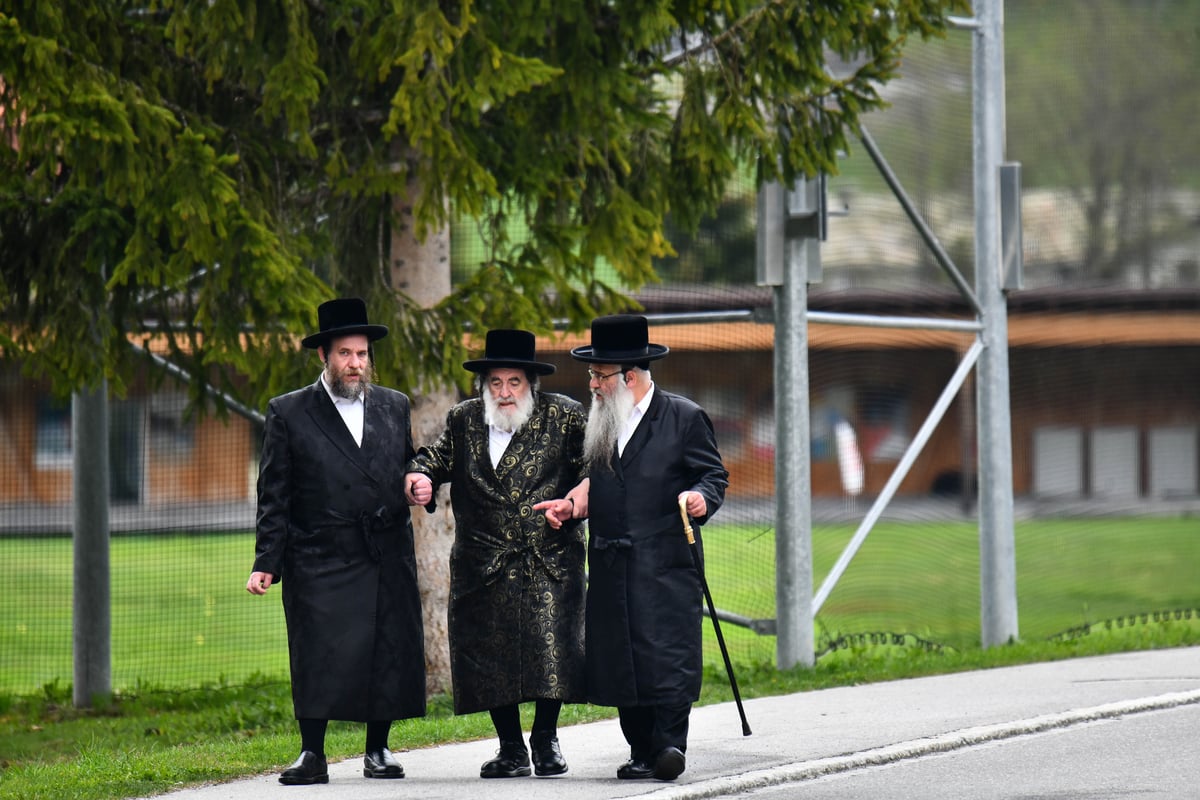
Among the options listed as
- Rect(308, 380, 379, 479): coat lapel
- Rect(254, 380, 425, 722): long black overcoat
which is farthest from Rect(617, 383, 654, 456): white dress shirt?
Rect(308, 380, 379, 479): coat lapel

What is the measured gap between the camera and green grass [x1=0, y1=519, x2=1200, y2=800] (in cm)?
922

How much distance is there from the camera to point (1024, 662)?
473 inches

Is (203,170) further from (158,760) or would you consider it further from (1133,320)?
(1133,320)

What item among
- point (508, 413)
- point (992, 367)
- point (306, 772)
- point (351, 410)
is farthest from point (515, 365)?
point (992, 367)

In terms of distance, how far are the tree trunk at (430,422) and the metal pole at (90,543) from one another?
2.82m

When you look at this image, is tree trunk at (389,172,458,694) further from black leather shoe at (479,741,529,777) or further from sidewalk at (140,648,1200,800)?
black leather shoe at (479,741,529,777)

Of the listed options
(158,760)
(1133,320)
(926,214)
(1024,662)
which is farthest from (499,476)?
(1133,320)

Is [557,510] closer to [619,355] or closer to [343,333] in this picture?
[619,355]

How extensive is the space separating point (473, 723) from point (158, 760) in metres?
1.74

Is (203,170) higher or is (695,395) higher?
(203,170)

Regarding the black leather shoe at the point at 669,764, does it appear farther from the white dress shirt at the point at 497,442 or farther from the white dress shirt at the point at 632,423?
the white dress shirt at the point at 497,442

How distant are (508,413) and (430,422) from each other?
10.9ft

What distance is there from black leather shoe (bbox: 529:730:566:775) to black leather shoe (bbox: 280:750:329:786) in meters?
0.84

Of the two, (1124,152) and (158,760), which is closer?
(158,760)
